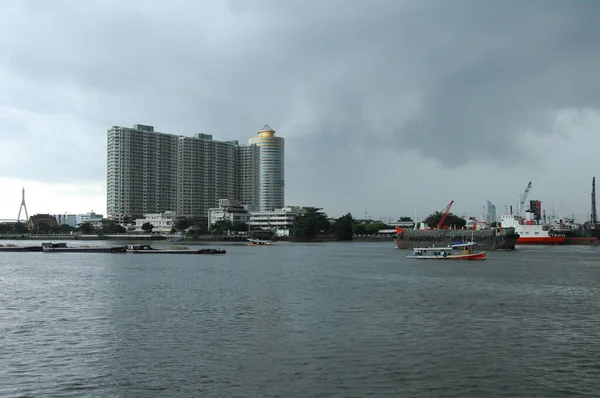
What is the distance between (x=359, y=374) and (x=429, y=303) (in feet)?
63.5

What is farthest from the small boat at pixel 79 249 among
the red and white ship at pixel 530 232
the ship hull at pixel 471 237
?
the red and white ship at pixel 530 232

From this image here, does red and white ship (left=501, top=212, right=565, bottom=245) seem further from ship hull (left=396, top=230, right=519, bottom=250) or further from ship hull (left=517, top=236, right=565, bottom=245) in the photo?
ship hull (left=396, top=230, right=519, bottom=250)

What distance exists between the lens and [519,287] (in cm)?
4903

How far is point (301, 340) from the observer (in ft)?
86.0

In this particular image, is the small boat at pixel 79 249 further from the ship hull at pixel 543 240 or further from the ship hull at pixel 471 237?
the ship hull at pixel 543 240

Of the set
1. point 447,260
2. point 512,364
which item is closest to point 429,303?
point 512,364

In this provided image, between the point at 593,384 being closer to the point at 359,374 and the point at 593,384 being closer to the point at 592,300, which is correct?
the point at 359,374

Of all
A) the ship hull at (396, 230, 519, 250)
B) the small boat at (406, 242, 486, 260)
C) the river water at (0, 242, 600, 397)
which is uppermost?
the ship hull at (396, 230, 519, 250)

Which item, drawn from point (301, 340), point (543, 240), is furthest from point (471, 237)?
point (301, 340)

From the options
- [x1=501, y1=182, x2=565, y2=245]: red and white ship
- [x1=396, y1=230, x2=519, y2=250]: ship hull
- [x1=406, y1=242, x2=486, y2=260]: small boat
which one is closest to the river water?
[x1=406, y1=242, x2=486, y2=260]: small boat

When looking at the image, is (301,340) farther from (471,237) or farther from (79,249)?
(79,249)

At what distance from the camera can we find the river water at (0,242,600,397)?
19156 mm

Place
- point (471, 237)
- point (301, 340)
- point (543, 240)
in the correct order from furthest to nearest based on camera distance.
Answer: point (543, 240) < point (471, 237) < point (301, 340)

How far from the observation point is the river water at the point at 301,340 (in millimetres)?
19156
